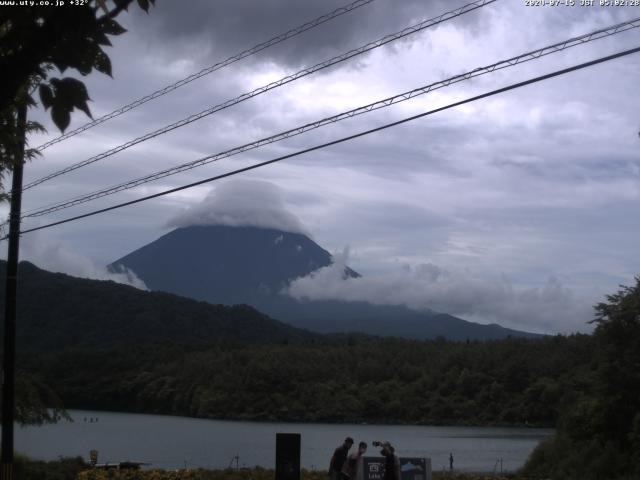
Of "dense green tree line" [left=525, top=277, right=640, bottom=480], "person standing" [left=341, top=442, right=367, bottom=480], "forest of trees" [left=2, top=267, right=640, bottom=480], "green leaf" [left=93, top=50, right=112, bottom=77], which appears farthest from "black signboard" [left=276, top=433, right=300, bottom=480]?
"forest of trees" [left=2, top=267, right=640, bottom=480]

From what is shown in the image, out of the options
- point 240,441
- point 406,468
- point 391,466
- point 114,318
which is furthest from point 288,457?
point 114,318

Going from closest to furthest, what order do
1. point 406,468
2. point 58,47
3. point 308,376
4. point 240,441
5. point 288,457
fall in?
point 58,47
point 288,457
point 406,468
point 240,441
point 308,376

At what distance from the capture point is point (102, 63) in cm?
382

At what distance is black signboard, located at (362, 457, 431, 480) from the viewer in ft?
48.9

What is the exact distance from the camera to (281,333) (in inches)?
6501

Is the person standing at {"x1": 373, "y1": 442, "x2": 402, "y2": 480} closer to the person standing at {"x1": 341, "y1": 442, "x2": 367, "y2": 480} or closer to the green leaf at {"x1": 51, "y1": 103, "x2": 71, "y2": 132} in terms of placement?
the person standing at {"x1": 341, "y1": 442, "x2": 367, "y2": 480}

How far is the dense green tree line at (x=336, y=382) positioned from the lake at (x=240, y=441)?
3.40m

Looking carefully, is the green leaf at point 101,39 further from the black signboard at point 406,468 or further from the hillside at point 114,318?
the hillside at point 114,318

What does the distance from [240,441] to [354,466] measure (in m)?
49.1

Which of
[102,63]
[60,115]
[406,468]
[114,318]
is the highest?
[114,318]

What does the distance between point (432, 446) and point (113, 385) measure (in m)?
48.1

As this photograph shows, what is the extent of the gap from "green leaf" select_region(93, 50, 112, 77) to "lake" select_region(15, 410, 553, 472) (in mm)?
24973

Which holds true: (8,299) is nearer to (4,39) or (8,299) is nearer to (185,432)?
(4,39)

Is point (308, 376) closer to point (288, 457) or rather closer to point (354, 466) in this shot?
point (354, 466)
